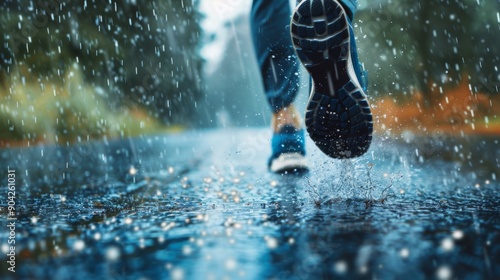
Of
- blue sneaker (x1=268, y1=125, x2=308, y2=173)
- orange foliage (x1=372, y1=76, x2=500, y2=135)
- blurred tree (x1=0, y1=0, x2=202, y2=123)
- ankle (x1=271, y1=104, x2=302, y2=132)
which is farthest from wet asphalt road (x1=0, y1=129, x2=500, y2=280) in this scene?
orange foliage (x1=372, y1=76, x2=500, y2=135)

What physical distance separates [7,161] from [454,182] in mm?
3811

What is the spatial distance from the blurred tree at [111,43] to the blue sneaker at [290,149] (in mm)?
5952

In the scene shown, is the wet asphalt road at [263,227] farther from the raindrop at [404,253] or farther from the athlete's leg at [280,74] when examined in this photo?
the athlete's leg at [280,74]

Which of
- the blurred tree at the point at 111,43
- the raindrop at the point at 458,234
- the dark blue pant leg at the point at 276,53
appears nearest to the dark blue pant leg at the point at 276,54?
the dark blue pant leg at the point at 276,53

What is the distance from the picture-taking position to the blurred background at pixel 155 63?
8664mm

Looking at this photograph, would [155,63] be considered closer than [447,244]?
No

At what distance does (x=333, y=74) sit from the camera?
95.2 inches

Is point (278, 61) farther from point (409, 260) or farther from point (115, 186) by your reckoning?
point (409, 260)

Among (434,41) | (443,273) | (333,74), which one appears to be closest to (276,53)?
(333,74)

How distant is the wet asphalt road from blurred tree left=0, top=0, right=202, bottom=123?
18.9ft

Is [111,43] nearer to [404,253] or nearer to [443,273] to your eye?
[404,253]

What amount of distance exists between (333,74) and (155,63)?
1196 centimetres

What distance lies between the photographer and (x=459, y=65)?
12.3 meters

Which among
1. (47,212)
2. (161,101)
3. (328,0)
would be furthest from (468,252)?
(161,101)
